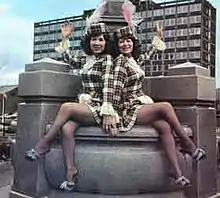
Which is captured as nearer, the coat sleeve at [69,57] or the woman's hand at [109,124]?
the woman's hand at [109,124]

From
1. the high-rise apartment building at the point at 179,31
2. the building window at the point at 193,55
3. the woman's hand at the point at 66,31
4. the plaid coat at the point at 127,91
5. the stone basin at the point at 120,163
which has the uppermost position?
the high-rise apartment building at the point at 179,31

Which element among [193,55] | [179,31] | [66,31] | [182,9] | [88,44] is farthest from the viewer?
[179,31]

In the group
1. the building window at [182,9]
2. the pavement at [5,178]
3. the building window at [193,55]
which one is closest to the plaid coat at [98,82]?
the pavement at [5,178]

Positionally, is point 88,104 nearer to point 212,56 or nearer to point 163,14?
point 163,14

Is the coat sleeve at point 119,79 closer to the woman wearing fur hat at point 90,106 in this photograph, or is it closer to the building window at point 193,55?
the woman wearing fur hat at point 90,106

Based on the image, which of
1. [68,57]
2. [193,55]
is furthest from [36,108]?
[193,55]

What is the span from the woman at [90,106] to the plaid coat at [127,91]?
70 mm

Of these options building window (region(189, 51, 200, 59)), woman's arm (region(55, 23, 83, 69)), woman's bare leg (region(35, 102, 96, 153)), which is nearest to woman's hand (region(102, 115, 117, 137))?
woman's bare leg (region(35, 102, 96, 153))

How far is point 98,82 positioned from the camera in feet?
13.1

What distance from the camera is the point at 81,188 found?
3.80m

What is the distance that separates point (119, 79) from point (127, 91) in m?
0.18

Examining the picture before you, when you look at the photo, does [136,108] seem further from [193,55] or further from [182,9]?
[182,9]

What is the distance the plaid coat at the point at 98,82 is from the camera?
3.76m

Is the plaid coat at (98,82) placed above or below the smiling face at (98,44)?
below
